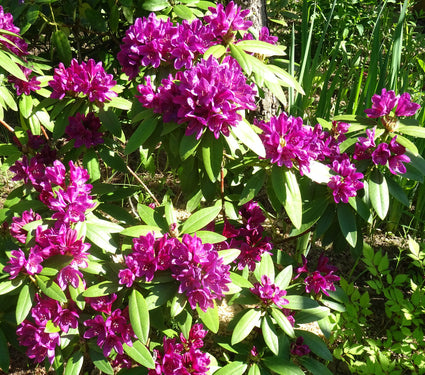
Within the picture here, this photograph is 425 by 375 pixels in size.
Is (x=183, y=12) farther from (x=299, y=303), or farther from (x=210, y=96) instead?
(x=299, y=303)

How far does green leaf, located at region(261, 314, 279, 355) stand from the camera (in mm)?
1671

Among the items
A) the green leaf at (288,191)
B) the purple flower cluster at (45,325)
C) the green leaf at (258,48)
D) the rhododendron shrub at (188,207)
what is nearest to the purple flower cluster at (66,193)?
the rhododendron shrub at (188,207)

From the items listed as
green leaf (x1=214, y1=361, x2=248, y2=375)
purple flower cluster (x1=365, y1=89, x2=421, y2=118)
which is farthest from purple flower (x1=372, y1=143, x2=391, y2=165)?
green leaf (x1=214, y1=361, x2=248, y2=375)

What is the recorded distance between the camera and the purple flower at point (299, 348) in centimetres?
190

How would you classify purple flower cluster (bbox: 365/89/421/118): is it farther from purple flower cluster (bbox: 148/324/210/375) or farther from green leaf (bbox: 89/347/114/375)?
green leaf (bbox: 89/347/114/375)

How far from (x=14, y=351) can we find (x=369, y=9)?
4392mm

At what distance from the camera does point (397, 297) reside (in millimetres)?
2125

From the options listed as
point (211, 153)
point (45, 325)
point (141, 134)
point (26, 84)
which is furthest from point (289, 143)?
point (26, 84)

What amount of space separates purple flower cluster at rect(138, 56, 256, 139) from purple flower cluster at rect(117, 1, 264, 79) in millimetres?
160

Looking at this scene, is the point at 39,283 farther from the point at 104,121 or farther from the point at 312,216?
the point at 312,216

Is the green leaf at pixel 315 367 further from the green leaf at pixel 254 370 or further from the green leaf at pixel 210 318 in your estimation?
the green leaf at pixel 210 318

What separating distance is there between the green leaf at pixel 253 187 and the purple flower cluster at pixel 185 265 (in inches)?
10.3

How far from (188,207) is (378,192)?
27.2 inches

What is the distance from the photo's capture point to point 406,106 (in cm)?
167
